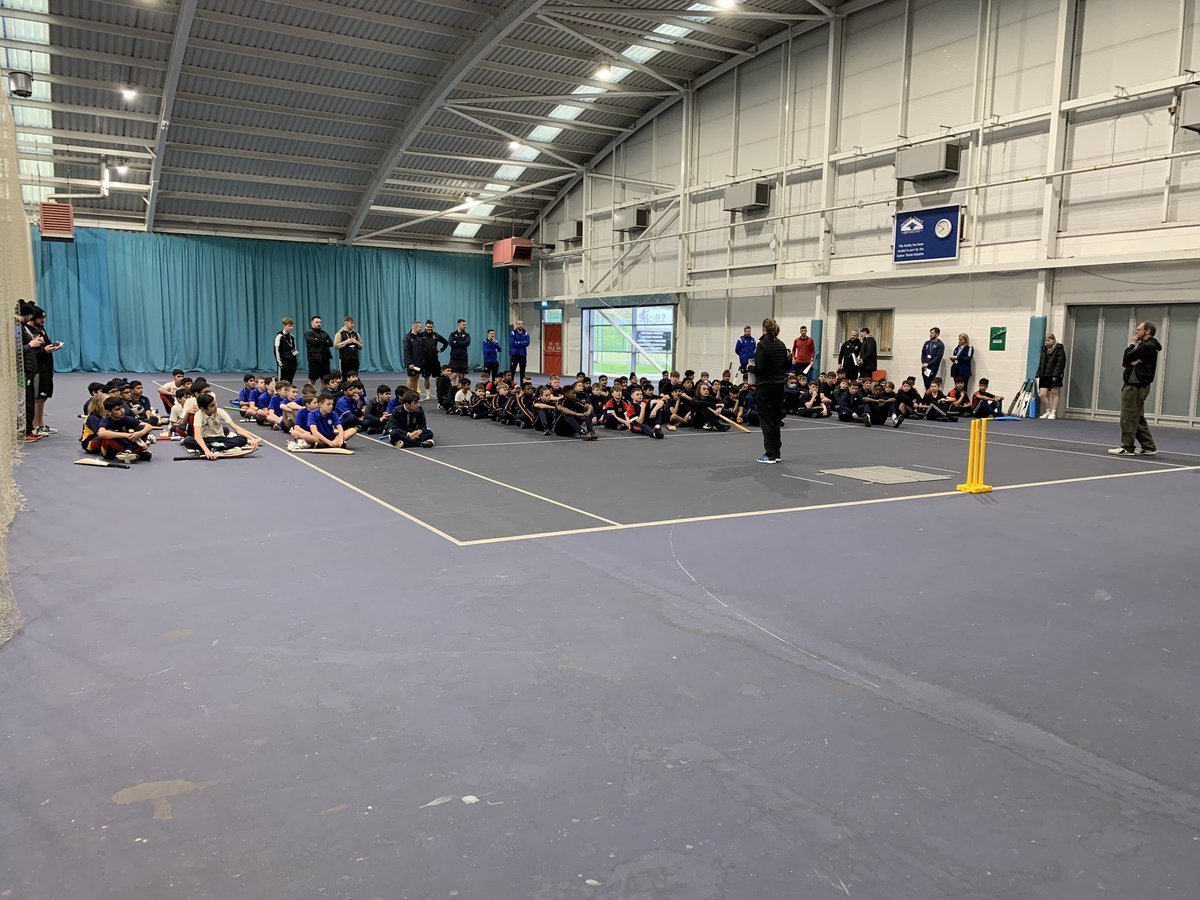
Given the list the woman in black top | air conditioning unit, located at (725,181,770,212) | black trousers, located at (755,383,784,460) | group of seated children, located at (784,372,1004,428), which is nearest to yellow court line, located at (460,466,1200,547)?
black trousers, located at (755,383,784,460)

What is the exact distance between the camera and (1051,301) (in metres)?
17.5

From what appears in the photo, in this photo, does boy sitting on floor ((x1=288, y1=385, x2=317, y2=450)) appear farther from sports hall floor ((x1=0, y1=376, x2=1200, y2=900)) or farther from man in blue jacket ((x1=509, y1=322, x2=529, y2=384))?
man in blue jacket ((x1=509, y1=322, x2=529, y2=384))

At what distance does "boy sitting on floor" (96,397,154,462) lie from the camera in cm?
1030

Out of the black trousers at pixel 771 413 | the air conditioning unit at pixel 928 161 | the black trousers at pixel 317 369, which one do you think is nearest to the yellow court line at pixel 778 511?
the black trousers at pixel 771 413

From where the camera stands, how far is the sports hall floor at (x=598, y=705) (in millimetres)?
2674

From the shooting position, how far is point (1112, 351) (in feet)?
55.9

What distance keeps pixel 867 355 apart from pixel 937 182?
13.6ft

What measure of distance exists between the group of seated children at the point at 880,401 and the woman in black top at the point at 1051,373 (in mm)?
897

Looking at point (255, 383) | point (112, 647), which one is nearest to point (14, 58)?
point (255, 383)

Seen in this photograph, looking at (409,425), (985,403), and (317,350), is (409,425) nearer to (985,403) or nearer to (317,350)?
(317,350)

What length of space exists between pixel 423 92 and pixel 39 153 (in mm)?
11793

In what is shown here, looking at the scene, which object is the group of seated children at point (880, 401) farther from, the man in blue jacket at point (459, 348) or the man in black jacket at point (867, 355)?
the man in blue jacket at point (459, 348)

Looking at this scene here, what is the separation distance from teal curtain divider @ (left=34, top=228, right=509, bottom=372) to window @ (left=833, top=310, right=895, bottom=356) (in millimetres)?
17769

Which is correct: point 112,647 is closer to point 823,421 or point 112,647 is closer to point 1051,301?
point 823,421
